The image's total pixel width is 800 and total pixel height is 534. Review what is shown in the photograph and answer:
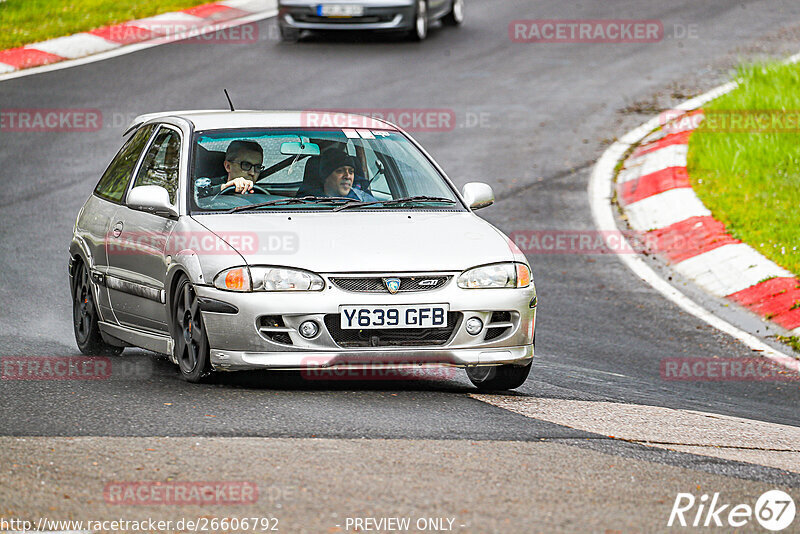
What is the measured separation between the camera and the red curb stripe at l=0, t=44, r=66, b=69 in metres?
18.3

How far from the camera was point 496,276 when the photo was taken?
7.12m

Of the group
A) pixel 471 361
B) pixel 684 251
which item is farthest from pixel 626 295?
pixel 471 361

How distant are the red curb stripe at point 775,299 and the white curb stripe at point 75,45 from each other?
37.3 feet

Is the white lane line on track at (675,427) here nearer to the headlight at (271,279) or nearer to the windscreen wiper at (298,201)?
the headlight at (271,279)

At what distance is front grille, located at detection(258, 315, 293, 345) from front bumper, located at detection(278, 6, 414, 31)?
1374 centimetres

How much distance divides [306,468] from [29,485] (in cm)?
109

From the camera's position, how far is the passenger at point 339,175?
784 centimetres

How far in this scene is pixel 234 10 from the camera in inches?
881

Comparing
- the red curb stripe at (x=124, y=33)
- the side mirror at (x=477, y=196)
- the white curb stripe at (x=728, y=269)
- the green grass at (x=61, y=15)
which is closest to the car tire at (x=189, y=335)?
the side mirror at (x=477, y=196)

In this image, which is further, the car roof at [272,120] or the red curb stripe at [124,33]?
the red curb stripe at [124,33]

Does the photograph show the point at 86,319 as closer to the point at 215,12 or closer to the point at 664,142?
the point at 664,142

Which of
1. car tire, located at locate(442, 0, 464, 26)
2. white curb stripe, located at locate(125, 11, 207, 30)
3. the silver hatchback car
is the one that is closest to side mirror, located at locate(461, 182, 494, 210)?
the silver hatchback car

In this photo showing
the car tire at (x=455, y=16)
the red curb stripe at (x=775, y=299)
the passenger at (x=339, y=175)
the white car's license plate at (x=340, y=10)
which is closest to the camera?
the passenger at (x=339, y=175)

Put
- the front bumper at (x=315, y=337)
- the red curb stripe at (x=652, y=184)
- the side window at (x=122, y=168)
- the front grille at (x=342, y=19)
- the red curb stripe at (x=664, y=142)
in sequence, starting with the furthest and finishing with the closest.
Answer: the front grille at (x=342, y=19)
the red curb stripe at (x=664, y=142)
the red curb stripe at (x=652, y=184)
the side window at (x=122, y=168)
the front bumper at (x=315, y=337)
